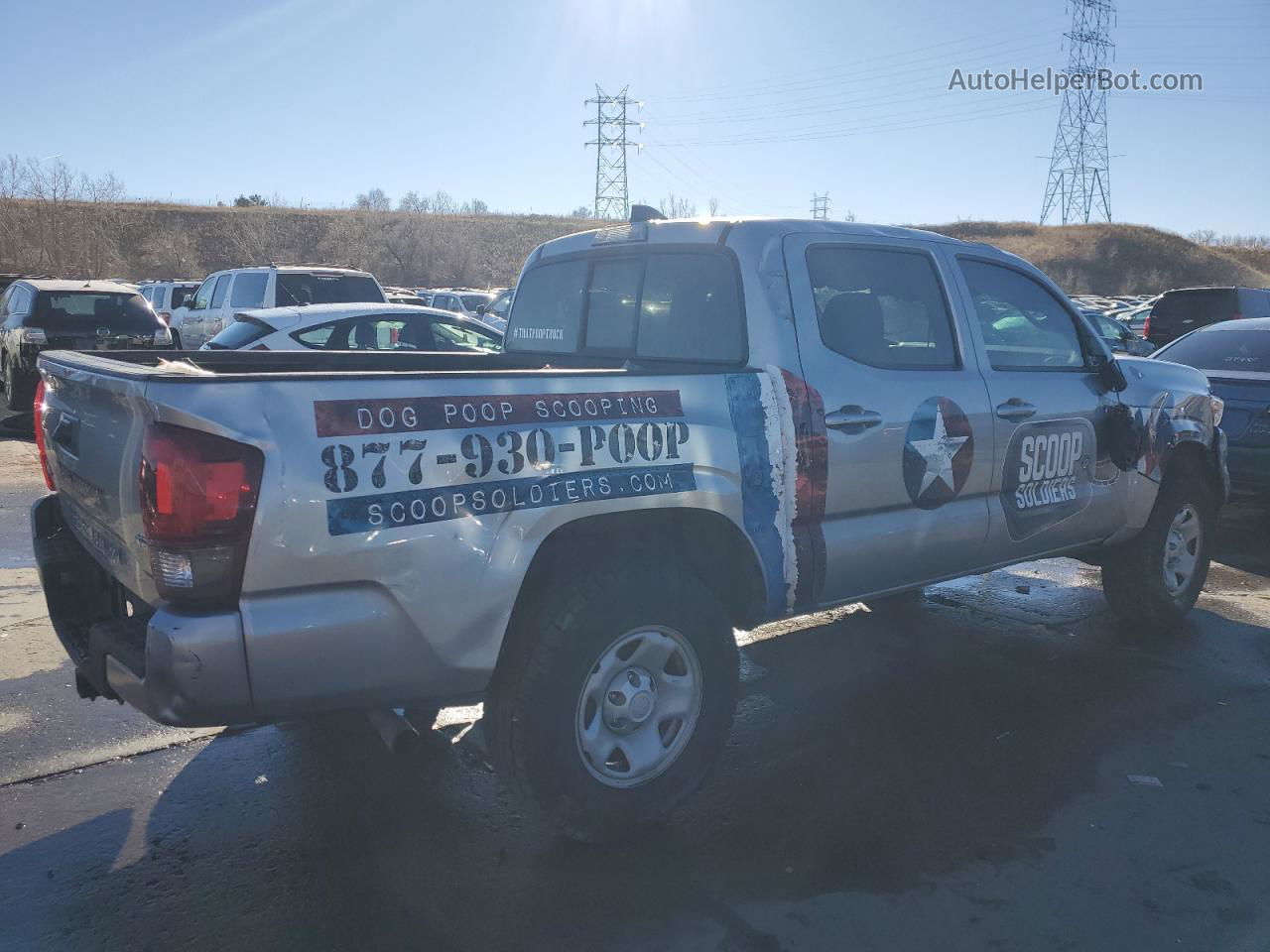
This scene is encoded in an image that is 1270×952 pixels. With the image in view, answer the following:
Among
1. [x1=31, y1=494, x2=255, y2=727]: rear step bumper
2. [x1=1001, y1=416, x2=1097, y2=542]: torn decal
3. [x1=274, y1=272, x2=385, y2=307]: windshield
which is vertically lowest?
[x1=31, y1=494, x2=255, y2=727]: rear step bumper

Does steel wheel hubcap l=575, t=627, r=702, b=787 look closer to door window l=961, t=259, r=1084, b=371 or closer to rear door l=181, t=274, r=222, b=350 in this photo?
door window l=961, t=259, r=1084, b=371

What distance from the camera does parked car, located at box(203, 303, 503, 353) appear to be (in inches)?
393

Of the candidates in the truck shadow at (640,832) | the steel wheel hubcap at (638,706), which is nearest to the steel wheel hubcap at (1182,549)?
the truck shadow at (640,832)

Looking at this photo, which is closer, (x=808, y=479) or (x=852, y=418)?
(x=808, y=479)

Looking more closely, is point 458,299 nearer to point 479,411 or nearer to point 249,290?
point 249,290

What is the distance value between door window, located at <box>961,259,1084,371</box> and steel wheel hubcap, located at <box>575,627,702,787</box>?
2.15 meters

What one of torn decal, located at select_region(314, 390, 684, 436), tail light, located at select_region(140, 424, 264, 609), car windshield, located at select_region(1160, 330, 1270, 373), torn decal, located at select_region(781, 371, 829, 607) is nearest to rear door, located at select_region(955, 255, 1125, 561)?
torn decal, located at select_region(781, 371, 829, 607)

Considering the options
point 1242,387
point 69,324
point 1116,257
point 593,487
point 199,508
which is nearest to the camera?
point 199,508

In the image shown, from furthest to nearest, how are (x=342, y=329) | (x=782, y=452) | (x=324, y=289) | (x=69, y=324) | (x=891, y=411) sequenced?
(x=324, y=289) < (x=69, y=324) < (x=342, y=329) < (x=891, y=411) < (x=782, y=452)

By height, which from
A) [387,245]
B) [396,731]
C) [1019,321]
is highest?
[387,245]

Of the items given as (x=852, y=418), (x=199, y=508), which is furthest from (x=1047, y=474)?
(x=199, y=508)

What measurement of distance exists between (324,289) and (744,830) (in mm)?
12484

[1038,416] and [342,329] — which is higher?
[342,329]

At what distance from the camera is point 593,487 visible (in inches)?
119
